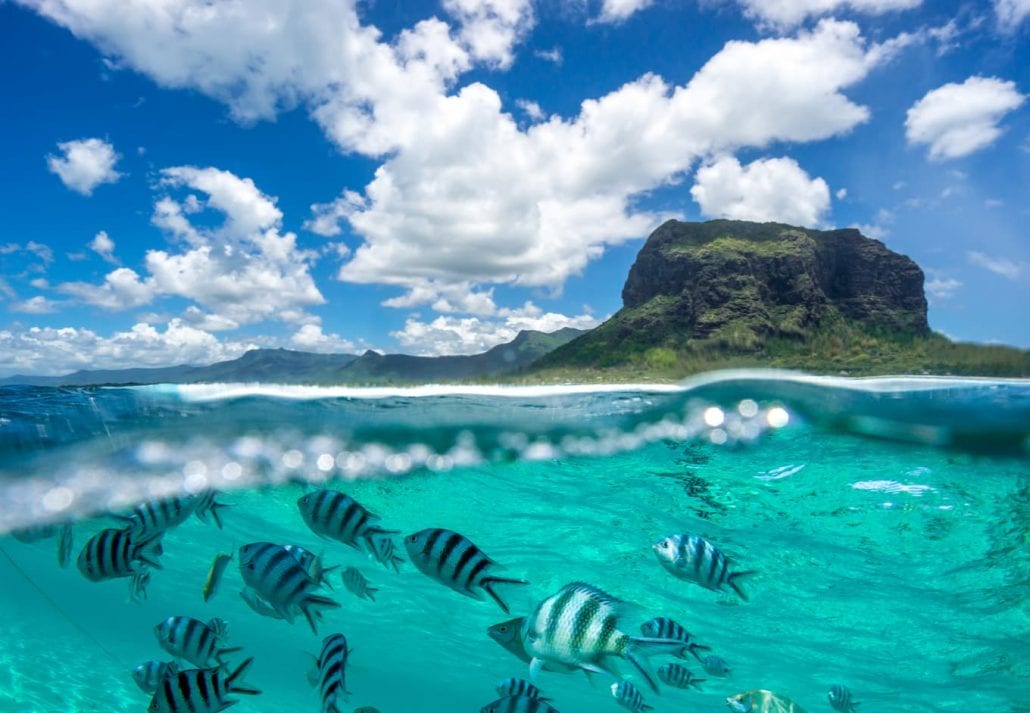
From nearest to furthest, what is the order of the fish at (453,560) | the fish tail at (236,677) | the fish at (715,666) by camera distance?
the fish at (453,560), the fish tail at (236,677), the fish at (715,666)

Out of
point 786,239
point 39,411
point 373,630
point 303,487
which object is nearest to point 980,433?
point 786,239

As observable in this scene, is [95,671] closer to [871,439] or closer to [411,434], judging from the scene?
[411,434]

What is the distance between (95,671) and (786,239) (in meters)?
30.4

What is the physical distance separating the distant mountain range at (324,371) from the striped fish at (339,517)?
9812 millimetres

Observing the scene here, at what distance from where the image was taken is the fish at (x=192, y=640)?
19.0 ft

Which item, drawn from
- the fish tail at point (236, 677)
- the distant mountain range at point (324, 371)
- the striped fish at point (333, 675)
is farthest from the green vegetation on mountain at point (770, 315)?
Answer: the fish tail at point (236, 677)

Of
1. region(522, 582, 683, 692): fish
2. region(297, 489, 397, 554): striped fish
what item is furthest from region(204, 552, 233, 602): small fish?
region(522, 582, 683, 692): fish

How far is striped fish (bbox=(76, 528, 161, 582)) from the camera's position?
5543 mm

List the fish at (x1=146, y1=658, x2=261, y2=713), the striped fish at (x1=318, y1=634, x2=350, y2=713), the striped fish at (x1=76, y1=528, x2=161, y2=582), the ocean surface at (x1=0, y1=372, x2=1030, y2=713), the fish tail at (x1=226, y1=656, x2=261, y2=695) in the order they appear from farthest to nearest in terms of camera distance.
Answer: the ocean surface at (x1=0, y1=372, x2=1030, y2=713) < the striped fish at (x1=76, y1=528, x2=161, y2=582) < the striped fish at (x1=318, y1=634, x2=350, y2=713) < the fish at (x1=146, y1=658, x2=261, y2=713) < the fish tail at (x1=226, y1=656, x2=261, y2=695)

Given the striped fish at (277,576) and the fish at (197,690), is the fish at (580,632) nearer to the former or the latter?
the striped fish at (277,576)

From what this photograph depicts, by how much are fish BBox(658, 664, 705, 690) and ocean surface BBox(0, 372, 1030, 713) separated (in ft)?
8.83

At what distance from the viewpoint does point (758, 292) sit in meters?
17.2

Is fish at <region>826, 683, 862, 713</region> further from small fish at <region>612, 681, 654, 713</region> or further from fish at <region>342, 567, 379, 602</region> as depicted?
fish at <region>342, 567, 379, 602</region>

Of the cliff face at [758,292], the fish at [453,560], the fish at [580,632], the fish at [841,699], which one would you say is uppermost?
the cliff face at [758,292]
